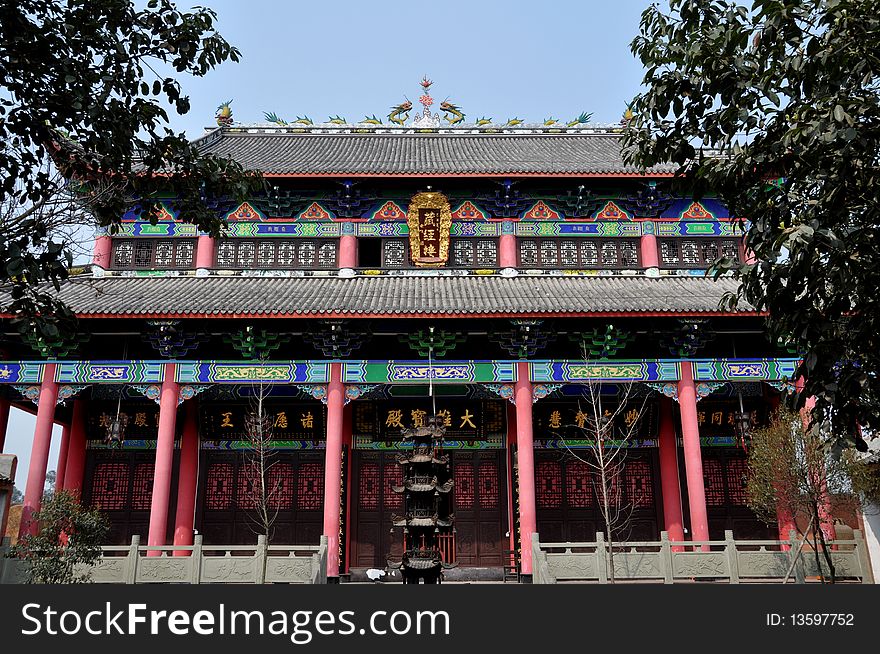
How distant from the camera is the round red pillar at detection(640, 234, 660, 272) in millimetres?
16172

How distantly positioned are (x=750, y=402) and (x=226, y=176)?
12713mm

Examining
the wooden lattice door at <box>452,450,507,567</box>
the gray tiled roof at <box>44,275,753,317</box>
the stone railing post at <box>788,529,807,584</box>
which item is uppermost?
the gray tiled roof at <box>44,275,753,317</box>

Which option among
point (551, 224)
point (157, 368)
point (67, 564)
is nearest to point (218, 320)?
point (157, 368)

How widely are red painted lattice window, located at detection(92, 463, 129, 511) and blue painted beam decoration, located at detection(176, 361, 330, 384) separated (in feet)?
11.2

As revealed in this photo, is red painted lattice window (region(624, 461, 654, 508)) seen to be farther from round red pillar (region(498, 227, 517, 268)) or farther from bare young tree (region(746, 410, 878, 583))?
round red pillar (region(498, 227, 517, 268))

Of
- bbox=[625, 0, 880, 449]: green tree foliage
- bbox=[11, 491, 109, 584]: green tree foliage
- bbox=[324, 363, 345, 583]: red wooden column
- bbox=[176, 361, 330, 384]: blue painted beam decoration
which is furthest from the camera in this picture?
bbox=[176, 361, 330, 384]: blue painted beam decoration

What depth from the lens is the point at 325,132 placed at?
21562 millimetres

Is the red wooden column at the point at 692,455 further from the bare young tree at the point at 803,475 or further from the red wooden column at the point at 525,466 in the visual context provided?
the red wooden column at the point at 525,466

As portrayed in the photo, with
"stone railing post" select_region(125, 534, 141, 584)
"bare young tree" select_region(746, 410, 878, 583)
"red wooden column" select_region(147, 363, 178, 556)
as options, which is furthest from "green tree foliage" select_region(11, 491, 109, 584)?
"bare young tree" select_region(746, 410, 878, 583)

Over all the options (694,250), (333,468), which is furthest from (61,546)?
(694,250)

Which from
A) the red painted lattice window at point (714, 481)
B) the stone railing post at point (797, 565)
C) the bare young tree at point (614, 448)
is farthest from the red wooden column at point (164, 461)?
the red painted lattice window at point (714, 481)

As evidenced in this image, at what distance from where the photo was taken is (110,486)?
51.2 ft

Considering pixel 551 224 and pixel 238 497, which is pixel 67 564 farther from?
pixel 551 224

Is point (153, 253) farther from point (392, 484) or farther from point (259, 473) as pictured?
point (392, 484)
